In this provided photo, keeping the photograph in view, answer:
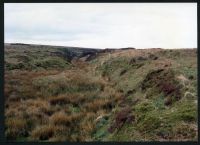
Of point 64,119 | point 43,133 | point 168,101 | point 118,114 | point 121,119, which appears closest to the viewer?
point 121,119

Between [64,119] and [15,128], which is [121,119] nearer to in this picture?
[64,119]

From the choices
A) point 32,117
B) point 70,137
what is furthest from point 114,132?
point 32,117

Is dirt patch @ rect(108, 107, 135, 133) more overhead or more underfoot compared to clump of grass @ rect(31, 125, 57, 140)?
more overhead

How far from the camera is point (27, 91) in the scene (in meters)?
17.8

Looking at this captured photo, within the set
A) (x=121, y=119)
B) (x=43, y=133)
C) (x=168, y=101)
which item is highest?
(x=168, y=101)

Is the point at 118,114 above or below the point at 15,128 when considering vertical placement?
above

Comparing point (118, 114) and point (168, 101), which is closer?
point (118, 114)

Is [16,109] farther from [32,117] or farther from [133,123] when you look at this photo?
[133,123]

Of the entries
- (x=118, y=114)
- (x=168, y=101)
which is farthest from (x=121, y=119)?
(x=168, y=101)

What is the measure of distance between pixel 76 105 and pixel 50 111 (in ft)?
5.12

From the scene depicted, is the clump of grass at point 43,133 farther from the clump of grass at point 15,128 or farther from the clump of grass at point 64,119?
the clump of grass at point 64,119

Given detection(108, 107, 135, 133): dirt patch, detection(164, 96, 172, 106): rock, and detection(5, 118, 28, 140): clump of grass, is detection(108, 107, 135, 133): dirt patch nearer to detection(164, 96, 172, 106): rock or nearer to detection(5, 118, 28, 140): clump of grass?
detection(164, 96, 172, 106): rock

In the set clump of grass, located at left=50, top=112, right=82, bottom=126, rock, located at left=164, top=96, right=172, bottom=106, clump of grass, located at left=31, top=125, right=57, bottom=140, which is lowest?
clump of grass, located at left=31, top=125, right=57, bottom=140

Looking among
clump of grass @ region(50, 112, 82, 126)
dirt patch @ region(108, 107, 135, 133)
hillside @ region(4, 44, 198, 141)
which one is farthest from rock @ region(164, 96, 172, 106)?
clump of grass @ region(50, 112, 82, 126)
